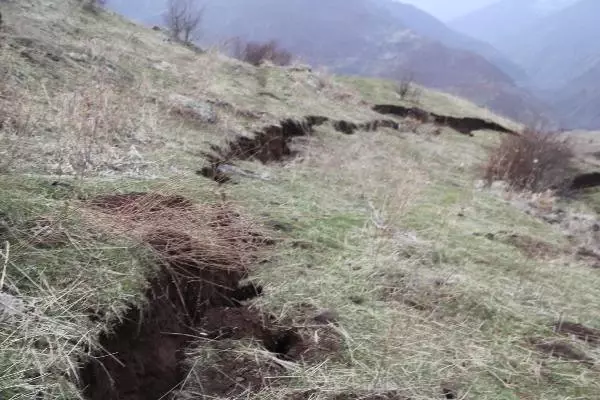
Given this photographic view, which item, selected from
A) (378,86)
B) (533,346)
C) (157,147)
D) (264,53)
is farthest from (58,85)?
(264,53)

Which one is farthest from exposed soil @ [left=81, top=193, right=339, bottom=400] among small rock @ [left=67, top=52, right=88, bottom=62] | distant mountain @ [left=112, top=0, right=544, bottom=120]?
distant mountain @ [left=112, top=0, right=544, bottom=120]

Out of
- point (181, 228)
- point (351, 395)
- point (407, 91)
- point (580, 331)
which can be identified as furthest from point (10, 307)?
point (407, 91)

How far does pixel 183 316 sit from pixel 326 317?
0.64 meters

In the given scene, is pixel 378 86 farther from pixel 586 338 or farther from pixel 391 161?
pixel 586 338

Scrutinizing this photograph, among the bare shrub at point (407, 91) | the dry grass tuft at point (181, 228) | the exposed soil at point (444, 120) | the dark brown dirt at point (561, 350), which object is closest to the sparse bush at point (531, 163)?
the exposed soil at point (444, 120)

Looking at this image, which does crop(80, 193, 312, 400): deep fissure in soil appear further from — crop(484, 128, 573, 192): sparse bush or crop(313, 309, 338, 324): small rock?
crop(484, 128, 573, 192): sparse bush

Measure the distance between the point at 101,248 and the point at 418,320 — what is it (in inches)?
58.2

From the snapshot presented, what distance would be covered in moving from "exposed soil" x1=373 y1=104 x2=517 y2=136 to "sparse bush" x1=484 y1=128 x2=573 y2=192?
2.49m

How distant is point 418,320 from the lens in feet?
8.29

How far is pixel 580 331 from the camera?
9.00 feet

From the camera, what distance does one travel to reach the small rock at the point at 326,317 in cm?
241

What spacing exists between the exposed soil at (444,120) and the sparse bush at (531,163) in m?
2.49

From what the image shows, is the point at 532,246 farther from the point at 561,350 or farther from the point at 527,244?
the point at 561,350

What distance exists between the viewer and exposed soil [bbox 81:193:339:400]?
6.12 ft
